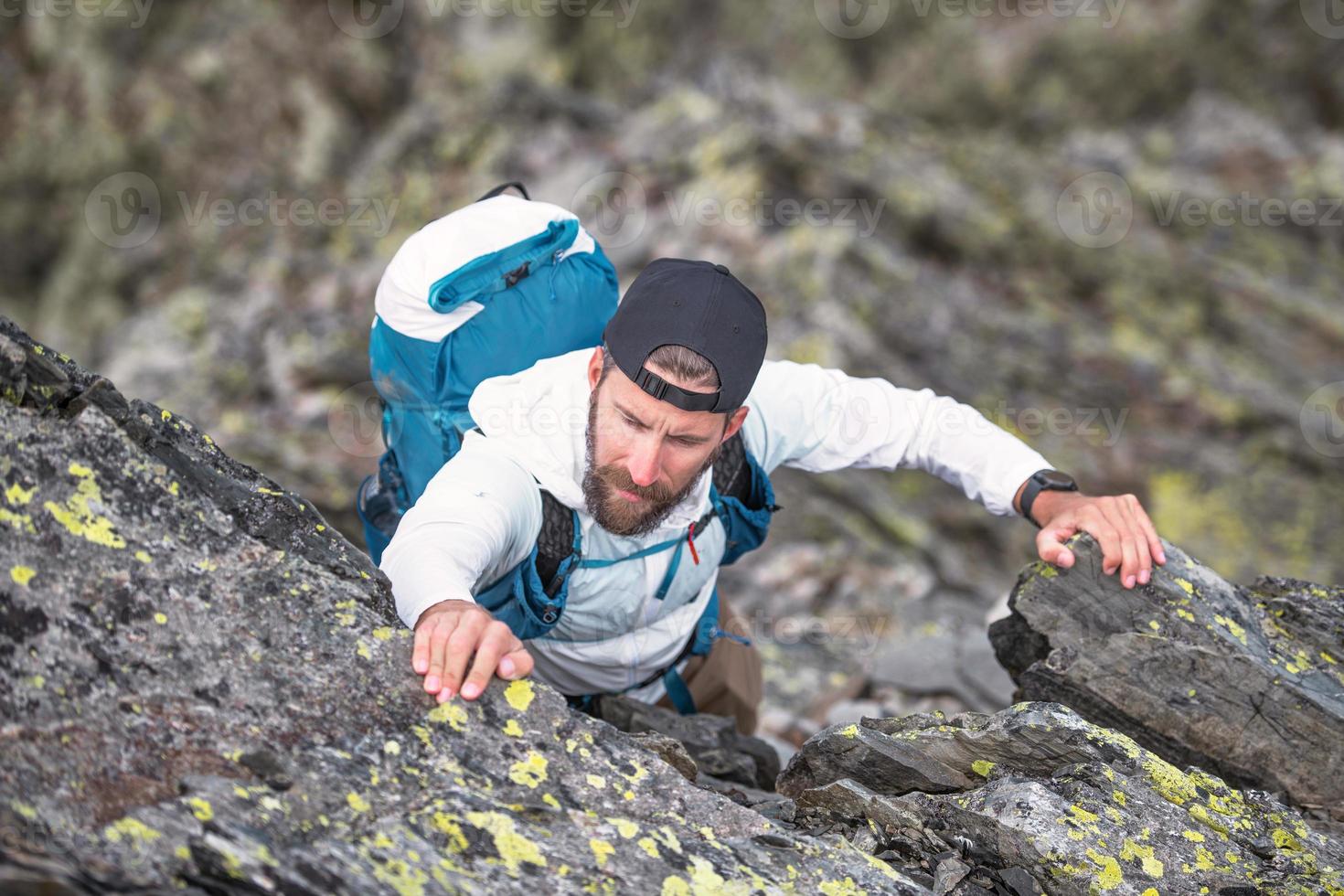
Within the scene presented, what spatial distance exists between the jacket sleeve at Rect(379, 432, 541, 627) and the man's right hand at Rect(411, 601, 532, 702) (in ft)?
0.51

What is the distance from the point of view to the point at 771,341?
693 inches

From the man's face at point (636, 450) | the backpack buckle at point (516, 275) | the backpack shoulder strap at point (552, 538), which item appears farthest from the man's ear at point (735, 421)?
the backpack buckle at point (516, 275)

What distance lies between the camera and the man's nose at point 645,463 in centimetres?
545

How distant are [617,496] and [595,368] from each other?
74 cm

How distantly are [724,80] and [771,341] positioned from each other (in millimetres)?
8565

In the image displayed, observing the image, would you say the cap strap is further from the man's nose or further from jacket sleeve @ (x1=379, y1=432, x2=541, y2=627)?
jacket sleeve @ (x1=379, y1=432, x2=541, y2=627)

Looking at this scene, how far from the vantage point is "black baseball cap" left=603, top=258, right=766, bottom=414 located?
5.49m

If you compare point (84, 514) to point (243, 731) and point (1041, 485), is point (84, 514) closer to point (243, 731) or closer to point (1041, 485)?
point (243, 731)

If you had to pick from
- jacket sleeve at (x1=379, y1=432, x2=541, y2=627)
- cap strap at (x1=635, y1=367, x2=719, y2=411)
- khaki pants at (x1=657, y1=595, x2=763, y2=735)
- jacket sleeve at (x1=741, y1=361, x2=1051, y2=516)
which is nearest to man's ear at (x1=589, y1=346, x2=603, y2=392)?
cap strap at (x1=635, y1=367, x2=719, y2=411)

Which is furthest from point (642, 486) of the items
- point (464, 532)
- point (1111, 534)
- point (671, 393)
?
point (1111, 534)

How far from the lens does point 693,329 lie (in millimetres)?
5535

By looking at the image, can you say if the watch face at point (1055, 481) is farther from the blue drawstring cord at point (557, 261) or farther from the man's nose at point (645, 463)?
the blue drawstring cord at point (557, 261)

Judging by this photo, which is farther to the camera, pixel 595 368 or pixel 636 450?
pixel 595 368

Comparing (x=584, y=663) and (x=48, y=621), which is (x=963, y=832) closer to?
(x=584, y=663)
